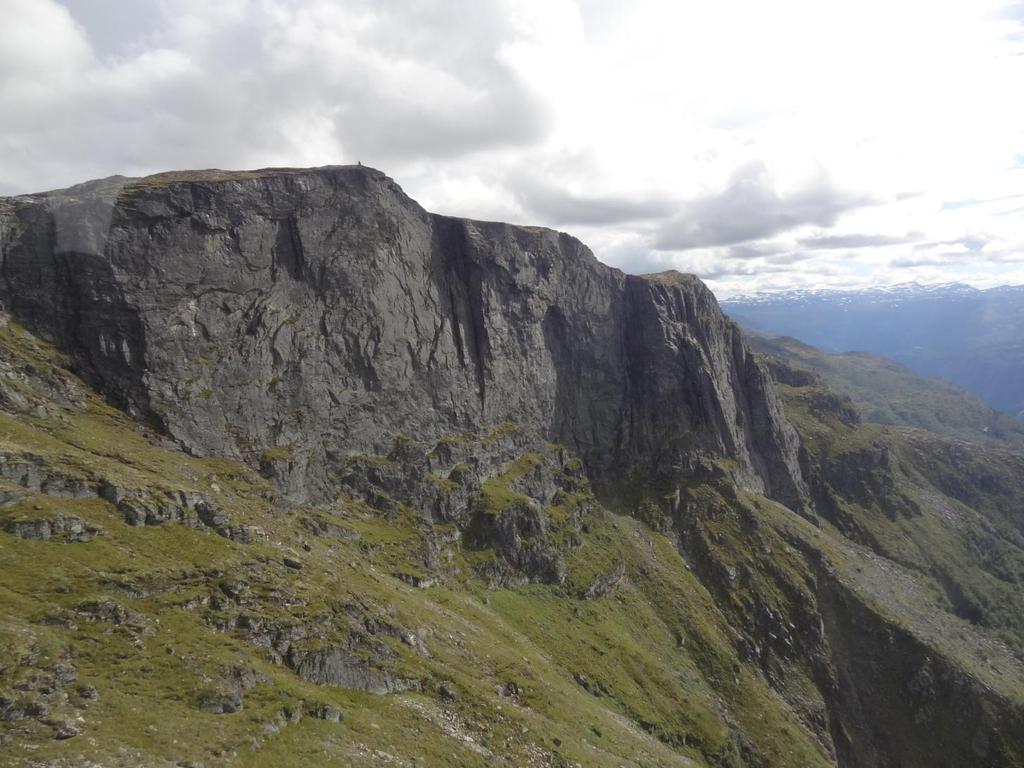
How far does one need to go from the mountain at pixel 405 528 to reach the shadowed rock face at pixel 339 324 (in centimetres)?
59

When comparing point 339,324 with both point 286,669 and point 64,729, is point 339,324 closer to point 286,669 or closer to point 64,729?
point 286,669

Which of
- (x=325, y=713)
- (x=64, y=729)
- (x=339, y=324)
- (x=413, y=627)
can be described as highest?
(x=339, y=324)

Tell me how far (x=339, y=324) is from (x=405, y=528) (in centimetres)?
4363

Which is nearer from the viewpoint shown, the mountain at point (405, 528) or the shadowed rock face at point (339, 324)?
the mountain at point (405, 528)

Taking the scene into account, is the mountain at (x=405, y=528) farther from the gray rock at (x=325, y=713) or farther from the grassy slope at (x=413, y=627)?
the grassy slope at (x=413, y=627)

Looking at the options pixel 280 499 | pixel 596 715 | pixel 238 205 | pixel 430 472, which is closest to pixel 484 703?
pixel 596 715

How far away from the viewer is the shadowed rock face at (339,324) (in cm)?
8869

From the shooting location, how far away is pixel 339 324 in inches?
4508

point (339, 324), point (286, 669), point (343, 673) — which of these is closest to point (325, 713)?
point (286, 669)

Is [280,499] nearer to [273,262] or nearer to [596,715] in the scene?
[273,262]

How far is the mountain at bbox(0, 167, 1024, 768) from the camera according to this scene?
4556 cm

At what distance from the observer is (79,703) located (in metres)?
34.2

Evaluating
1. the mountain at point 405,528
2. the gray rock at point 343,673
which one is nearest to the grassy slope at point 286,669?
the mountain at point 405,528

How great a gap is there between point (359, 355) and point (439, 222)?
47116mm
